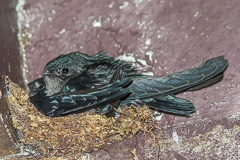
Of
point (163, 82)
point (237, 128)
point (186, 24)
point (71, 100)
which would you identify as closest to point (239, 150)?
point (237, 128)

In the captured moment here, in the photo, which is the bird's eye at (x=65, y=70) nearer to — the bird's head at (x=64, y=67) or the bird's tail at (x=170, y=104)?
the bird's head at (x=64, y=67)

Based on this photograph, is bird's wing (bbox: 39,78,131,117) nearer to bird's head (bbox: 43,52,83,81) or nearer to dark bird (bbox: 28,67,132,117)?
dark bird (bbox: 28,67,132,117)

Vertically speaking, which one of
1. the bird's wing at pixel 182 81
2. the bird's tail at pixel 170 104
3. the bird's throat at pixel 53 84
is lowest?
the bird's tail at pixel 170 104

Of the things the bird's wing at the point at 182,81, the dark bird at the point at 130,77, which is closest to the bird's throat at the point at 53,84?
the dark bird at the point at 130,77

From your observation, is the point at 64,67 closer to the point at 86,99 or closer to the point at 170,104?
the point at 86,99

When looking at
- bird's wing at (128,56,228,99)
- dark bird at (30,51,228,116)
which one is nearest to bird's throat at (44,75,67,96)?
dark bird at (30,51,228,116)
